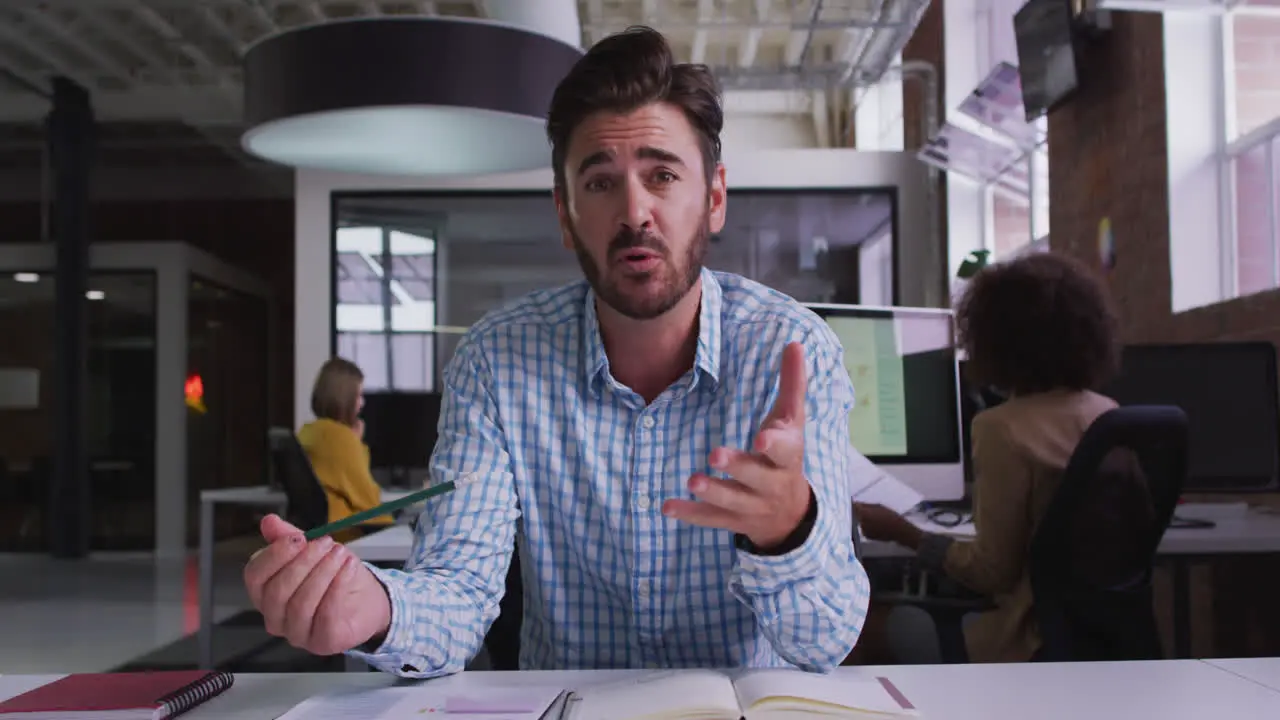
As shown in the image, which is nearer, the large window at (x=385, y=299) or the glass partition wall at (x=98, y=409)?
the large window at (x=385, y=299)

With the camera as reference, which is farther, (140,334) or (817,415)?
(140,334)

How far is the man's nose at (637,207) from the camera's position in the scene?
4.15 ft

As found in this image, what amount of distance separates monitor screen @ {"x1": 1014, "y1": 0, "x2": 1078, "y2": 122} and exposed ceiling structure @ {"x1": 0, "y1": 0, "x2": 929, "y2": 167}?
221cm

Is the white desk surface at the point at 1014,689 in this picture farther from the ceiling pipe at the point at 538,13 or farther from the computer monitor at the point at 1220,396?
the ceiling pipe at the point at 538,13

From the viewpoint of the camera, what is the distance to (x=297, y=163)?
2758 mm

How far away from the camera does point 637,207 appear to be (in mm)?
1269

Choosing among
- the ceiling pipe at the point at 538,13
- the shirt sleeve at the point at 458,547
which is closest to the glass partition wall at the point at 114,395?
the ceiling pipe at the point at 538,13

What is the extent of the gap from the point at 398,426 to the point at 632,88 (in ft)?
13.6

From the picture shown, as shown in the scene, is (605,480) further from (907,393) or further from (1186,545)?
(1186,545)

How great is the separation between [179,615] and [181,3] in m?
3.83

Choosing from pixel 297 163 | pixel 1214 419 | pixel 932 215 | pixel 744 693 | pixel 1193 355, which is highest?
pixel 932 215

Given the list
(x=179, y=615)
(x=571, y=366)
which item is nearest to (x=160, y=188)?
(x=179, y=615)

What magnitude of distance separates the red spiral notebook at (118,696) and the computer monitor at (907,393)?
1.83 meters

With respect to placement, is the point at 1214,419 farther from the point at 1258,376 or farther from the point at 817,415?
the point at 817,415
